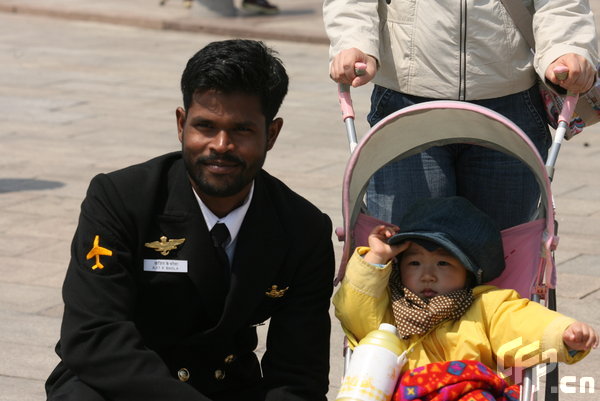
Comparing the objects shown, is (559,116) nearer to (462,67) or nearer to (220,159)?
(462,67)

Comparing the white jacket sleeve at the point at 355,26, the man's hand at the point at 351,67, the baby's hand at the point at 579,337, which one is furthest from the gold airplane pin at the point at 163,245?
the baby's hand at the point at 579,337

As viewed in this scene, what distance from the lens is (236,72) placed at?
3.43 metres

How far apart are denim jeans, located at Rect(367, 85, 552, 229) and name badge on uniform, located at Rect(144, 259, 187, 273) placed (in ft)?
2.71

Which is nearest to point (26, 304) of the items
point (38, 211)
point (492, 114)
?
point (38, 211)

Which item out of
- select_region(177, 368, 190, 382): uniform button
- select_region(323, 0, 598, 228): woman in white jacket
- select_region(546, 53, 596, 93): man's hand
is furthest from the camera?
select_region(323, 0, 598, 228): woman in white jacket

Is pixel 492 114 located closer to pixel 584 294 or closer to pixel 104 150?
pixel 584 294

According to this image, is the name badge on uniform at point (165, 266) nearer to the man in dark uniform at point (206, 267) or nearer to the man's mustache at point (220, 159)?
the man in dark uniform at point (206, 267)

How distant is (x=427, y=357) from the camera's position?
367 centimetres

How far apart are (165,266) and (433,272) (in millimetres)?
787

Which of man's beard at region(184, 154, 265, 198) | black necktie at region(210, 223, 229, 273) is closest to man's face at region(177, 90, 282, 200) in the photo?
man's beard at region(184, 154, 265, 198)

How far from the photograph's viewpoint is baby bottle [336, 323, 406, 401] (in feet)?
11.3

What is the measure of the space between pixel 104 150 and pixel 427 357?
5853mm

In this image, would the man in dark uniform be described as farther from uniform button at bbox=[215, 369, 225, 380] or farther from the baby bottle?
the baby bottle

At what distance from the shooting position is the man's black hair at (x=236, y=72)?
342cm
